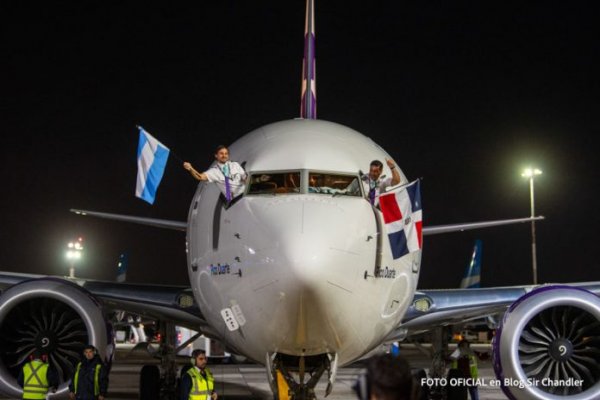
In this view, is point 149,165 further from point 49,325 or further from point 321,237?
point 49,325

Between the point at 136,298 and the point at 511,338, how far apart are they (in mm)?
5677

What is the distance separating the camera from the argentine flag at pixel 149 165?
9.18 metres

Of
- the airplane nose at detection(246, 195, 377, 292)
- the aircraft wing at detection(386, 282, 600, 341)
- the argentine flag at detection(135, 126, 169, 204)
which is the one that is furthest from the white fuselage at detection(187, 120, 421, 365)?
the aircraft wing at detection(386, 282, 600, 341)

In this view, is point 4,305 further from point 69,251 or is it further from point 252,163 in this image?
point 69,251

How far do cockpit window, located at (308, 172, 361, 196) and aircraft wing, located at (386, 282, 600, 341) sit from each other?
3.81 metres

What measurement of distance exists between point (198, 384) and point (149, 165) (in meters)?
2.66

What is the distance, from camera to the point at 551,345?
412 inches

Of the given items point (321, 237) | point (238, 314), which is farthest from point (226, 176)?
point (321, 237)

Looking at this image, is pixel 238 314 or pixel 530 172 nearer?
pixel 238 314

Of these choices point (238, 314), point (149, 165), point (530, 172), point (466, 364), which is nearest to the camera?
point (238, 314)

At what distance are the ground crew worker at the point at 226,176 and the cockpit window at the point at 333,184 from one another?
789 mm

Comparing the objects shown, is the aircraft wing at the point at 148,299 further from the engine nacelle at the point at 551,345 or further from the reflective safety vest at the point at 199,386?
the engine nacelle at the point at 551,345

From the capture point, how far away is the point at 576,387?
10.4 meters

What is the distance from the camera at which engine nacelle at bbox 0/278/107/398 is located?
416 inches
